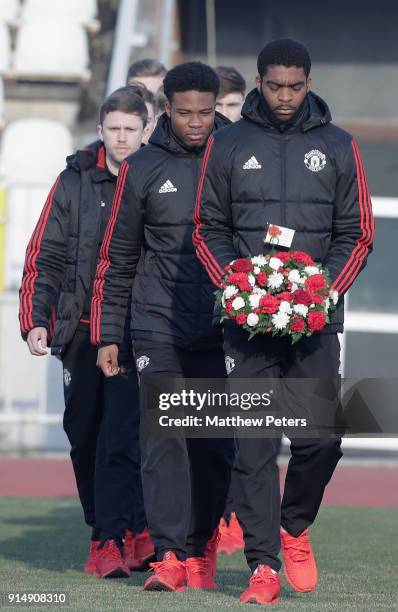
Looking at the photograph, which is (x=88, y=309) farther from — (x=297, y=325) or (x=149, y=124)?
(x=297, y=325)

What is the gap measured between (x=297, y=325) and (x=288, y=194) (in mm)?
549

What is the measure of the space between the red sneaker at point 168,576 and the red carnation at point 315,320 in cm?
115

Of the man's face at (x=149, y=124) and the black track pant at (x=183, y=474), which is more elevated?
the man's face at (x=149, y=124)

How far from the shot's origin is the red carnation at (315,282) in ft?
20.7

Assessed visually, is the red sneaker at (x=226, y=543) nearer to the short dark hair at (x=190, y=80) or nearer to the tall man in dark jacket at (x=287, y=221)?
the tall man in dark jacket at (x=287, y=221)

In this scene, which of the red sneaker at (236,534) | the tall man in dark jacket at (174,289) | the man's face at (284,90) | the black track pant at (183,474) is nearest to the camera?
the man's face at (284,90)

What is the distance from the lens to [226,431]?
709cm

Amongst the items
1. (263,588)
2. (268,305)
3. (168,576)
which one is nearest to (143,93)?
(268,305)

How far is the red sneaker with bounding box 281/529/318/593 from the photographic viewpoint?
6.64m

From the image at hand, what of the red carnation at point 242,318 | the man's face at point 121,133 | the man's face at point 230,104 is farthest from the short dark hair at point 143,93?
the red carnation at point 242,318

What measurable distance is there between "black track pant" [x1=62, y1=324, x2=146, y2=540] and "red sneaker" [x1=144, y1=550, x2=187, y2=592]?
3.29 ft

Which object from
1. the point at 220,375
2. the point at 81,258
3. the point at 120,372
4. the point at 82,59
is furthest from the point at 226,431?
the point at 82,59

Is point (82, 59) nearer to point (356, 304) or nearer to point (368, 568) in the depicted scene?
point (356, 304)

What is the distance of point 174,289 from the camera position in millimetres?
7113
